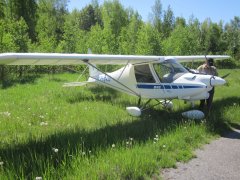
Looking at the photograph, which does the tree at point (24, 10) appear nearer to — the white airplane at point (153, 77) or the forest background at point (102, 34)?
the forest background at point (102, 34)

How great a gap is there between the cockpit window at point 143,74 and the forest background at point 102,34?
1075 centimetres

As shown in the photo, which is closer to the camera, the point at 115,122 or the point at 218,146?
the point at 218,146

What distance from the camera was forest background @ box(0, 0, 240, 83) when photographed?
918 inches

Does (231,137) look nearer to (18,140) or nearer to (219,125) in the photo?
(219,125)

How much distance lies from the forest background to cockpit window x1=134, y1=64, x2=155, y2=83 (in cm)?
1075

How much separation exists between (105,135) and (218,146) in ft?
8.45

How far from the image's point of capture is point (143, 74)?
1059 centimetres

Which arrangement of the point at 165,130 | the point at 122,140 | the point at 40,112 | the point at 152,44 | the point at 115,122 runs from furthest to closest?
1. the point at 152,44
2. the point at 40,112
3. the point at 115,122
4. the point at 165,130
5. the point at 122,140

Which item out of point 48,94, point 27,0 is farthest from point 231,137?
point 27,0

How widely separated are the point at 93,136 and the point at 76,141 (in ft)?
1.56

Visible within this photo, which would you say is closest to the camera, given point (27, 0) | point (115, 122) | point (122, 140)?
point (122, 140)

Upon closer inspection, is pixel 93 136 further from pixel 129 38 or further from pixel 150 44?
pixel 129 38

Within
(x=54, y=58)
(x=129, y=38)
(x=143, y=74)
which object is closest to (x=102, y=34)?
(x=129, y=38)

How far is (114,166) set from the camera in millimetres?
5039
